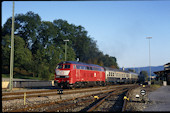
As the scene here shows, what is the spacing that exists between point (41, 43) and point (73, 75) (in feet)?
168

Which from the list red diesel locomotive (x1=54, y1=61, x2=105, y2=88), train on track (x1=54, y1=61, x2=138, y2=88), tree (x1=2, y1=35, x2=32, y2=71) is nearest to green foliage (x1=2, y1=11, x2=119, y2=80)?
tree (x1=2, y1=35, x2=32, y2=71)

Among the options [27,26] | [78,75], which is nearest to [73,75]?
[78,75]

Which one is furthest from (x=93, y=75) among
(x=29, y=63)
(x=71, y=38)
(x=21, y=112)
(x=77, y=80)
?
(x=71, y=38)

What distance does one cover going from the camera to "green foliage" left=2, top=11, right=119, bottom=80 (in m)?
56.9

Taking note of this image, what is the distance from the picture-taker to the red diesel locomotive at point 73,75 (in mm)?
26266

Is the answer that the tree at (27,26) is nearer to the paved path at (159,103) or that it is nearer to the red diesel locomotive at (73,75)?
the red diesel locomotive at (73,75)

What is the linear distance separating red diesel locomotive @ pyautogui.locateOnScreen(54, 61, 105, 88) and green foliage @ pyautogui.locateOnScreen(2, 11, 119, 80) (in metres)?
16.0

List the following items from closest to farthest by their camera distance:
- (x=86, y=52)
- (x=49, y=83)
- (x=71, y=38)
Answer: (x=49, y=83) → (x=71, y=38) → (x=86, y=52)

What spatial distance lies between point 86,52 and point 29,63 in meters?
34.9

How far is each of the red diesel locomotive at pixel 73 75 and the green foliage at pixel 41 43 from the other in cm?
1603

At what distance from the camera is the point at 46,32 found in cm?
7506

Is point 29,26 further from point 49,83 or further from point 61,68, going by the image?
point 61,68

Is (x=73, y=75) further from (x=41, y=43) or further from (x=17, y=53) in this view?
(x=41, y=43)

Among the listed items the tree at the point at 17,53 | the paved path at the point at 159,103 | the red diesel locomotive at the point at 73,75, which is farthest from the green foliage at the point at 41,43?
the paved path at the point at 159,103
